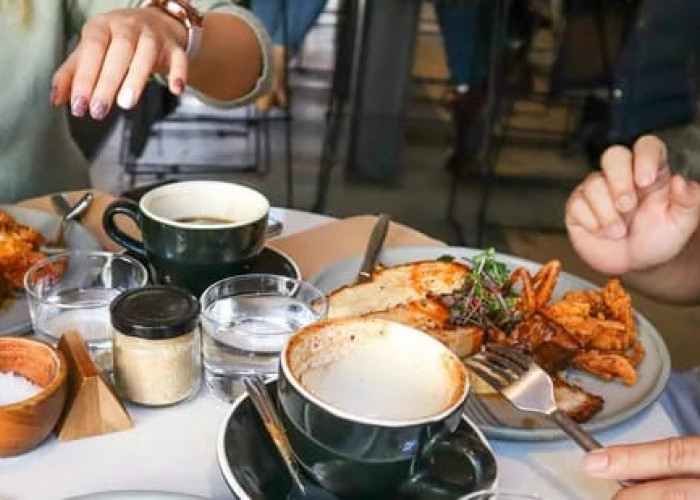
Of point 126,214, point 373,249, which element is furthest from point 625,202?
point 126,214

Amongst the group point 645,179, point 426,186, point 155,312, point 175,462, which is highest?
point 645,179

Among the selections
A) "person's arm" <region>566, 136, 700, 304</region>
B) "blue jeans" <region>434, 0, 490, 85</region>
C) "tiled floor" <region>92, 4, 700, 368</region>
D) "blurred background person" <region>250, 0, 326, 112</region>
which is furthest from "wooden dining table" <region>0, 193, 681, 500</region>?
"blue jeans" <region>434, 0, 490, 85</region>

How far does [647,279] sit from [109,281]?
0.60 metres

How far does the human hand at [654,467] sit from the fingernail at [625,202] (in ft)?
0.87

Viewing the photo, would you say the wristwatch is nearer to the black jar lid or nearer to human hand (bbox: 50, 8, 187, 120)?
human hand (bbox: 50, 8, 187, 120)

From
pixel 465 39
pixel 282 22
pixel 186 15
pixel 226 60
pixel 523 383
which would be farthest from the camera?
pixel 465 39

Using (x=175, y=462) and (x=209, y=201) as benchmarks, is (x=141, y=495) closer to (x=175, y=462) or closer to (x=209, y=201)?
(x=175, y=462)

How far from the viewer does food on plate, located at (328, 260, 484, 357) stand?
85 cm

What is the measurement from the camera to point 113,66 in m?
0.88

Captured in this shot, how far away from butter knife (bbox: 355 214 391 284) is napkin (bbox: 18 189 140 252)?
26 centimetres

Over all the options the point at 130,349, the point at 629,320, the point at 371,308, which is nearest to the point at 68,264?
the point at 130,349

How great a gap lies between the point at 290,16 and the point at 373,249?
7.39 ft

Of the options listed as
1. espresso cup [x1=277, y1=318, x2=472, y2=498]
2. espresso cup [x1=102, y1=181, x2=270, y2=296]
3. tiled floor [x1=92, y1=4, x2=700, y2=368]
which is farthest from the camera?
tiled floor [x1=92, y1=4, x2=700, y2=368]

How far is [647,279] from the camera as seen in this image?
3.45 ft
